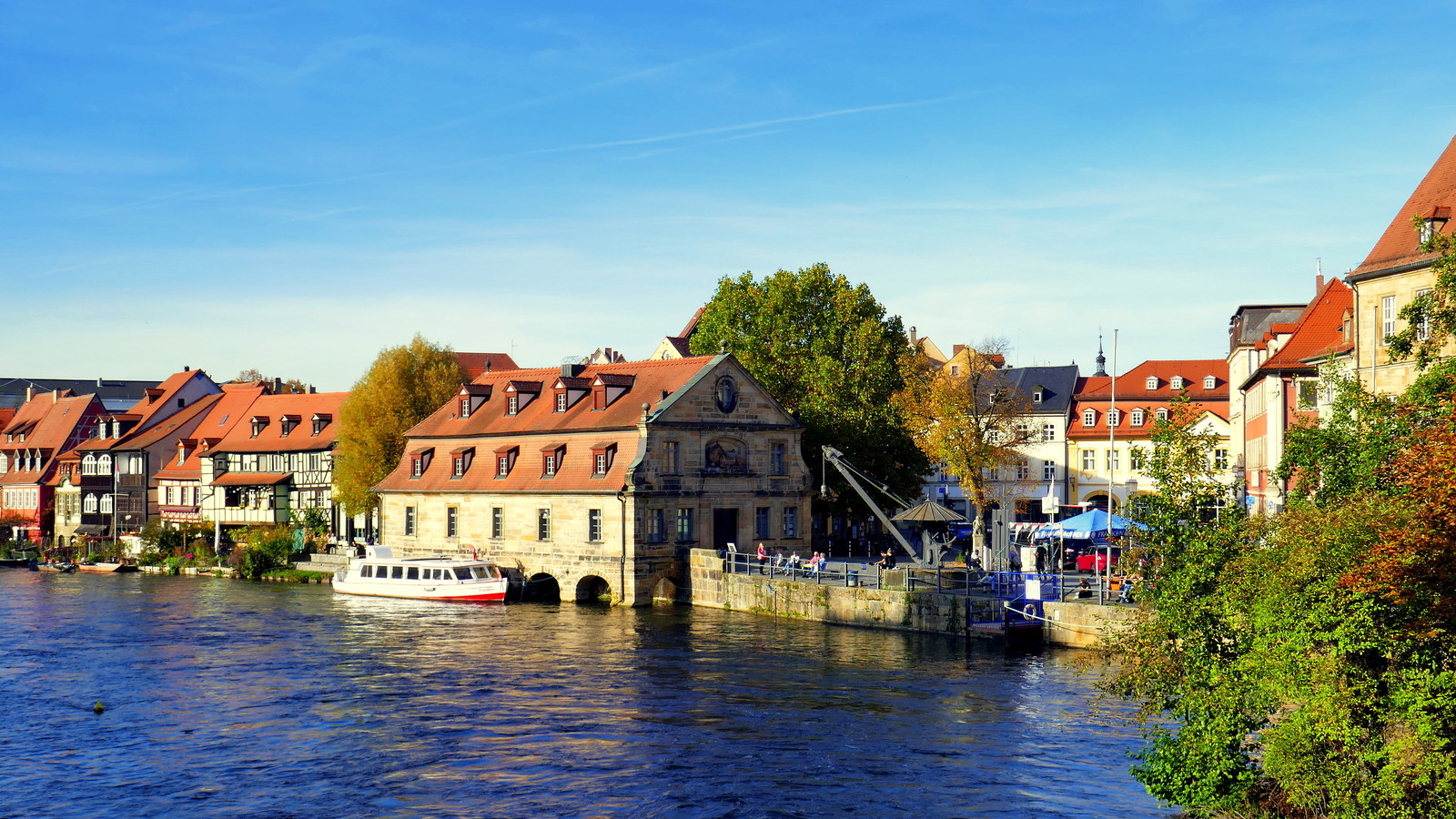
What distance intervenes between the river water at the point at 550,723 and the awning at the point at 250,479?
3428 cm

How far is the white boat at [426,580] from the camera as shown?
58.3m

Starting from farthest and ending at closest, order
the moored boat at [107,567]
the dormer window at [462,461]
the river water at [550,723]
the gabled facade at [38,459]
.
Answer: the gabled facade at [38,459] < the moored boat at [107,567] < the dormer window at [462,461] < the river water at [550,723]

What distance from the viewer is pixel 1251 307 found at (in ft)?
230

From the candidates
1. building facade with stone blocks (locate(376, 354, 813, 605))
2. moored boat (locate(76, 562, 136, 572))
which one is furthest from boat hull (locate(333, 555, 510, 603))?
moored boat (locate(76, 562, 136, 572))

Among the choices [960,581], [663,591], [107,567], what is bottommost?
[107,567]

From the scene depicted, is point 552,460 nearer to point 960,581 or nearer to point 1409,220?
point 960,581

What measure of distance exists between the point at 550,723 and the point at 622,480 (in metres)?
24.9

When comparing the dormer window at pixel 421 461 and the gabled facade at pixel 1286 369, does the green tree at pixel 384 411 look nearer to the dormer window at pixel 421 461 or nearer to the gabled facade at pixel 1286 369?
the dormer window at pixel 421 461

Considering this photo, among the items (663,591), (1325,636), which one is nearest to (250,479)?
(663,591)

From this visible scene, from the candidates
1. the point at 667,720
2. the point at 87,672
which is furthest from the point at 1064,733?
the point at 87,672

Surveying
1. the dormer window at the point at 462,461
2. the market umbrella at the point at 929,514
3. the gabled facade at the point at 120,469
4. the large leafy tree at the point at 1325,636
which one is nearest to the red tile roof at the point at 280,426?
the gabled facade at the point at 120,469

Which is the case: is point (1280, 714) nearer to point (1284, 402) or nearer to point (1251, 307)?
point (1284, 402)

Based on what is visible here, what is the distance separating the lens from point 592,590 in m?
59.1

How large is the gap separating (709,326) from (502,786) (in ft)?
176
